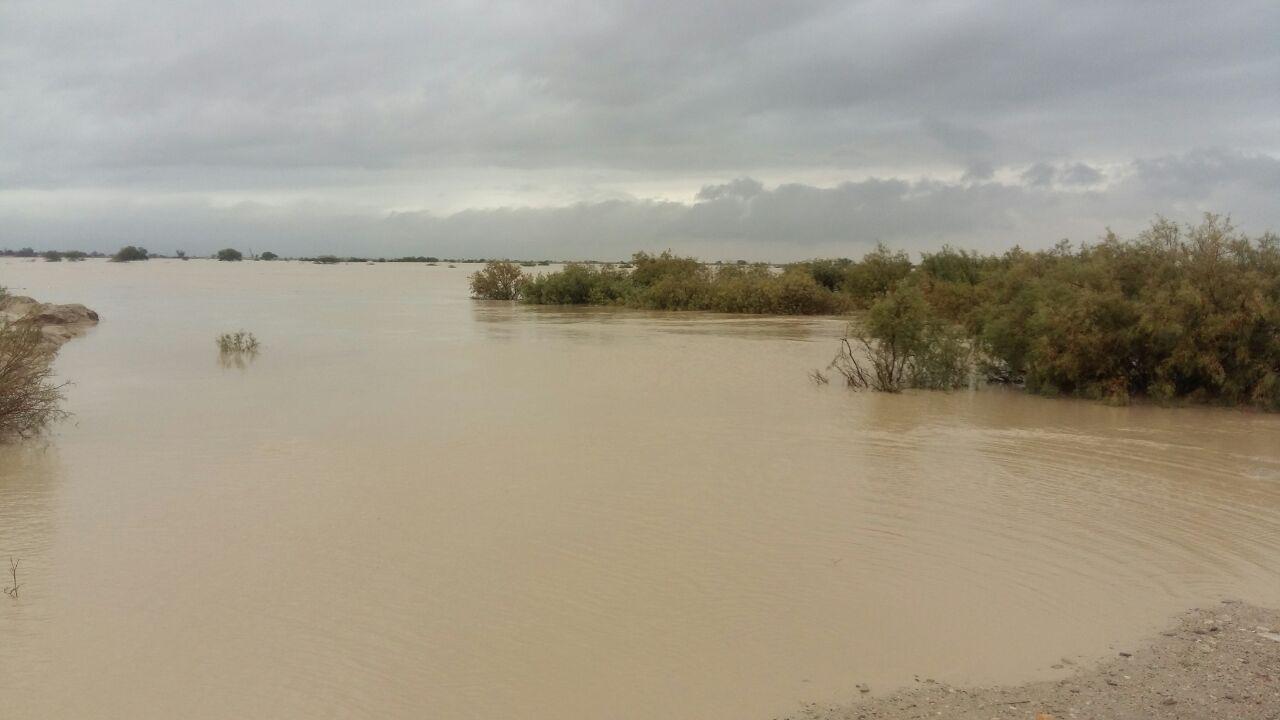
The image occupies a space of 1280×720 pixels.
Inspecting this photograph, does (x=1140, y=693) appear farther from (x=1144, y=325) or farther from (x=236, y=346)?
(x=236, y=346)

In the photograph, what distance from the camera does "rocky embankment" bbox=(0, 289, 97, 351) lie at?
989 inches

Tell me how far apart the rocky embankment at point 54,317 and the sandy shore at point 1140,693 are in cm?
2420

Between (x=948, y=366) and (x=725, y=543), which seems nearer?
(x=725, y=543)

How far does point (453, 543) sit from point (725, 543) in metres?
2.30

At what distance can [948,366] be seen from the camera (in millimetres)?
16953

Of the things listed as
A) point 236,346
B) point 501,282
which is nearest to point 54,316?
point 236,346

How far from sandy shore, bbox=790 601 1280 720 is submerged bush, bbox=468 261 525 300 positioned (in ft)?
158

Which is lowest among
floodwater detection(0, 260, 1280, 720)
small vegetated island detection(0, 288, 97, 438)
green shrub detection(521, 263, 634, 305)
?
floodwater detection(0, 260, 1280, 720)

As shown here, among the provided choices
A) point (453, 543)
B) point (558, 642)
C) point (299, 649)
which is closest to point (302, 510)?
point (453, 543)

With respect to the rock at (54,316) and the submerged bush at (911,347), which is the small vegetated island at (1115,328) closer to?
the submerged bush at (911,347)

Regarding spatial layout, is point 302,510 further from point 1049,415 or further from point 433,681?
point 1049,415

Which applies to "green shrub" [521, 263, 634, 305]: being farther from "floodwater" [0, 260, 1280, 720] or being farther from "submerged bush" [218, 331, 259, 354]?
"floodwater" [0, 260, 1280, 720]

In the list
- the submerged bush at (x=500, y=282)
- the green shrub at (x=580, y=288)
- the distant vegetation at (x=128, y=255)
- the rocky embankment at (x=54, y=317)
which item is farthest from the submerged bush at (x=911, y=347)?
the distant vegetation at (x=128, y=255)

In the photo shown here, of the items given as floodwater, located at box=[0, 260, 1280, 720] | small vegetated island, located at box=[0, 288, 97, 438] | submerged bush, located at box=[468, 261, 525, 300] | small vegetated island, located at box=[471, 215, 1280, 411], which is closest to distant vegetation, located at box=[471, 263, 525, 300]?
submerged bush, located at box=[468, 261, 525, 300]
